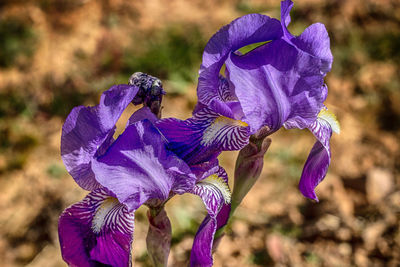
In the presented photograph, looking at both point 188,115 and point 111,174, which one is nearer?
point 111,174

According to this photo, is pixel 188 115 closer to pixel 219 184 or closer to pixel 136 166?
pixel 219 184

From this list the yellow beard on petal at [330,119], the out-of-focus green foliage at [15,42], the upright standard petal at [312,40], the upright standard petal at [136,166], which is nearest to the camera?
the upright standard petal at [136,166]

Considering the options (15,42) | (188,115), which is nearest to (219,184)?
(188,115)

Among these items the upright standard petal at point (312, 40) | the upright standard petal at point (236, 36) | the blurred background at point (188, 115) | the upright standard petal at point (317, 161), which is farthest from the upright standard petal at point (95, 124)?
the blurred background at point (188, 115)

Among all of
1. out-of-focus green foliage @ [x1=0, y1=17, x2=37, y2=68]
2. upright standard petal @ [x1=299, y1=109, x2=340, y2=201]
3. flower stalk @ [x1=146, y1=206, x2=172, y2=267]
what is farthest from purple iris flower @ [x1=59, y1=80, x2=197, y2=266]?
out-of-focus green foliage @ [x1=0, y1=17, x2=37, y2=68]

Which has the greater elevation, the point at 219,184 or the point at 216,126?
the point at 216,126

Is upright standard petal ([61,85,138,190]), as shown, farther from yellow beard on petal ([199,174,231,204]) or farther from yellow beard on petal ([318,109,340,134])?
yellow beard on petal ([318,109,340,134])

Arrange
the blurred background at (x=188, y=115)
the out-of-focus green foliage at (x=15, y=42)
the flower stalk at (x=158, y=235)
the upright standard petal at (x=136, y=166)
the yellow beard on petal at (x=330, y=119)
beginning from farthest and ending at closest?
1. the out-of-focus green foliage at (x=15, y=42)
2. the blurred background at (x=188, y=115)
3. the yellow beard on petal at (x=330, y=119)
4. the flower stalk at (x=158, y=235)
5. the upright standard petal at (x=136, y=166)

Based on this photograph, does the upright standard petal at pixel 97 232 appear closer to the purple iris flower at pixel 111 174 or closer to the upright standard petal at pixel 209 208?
the purple iris flower at pixel 111 174
